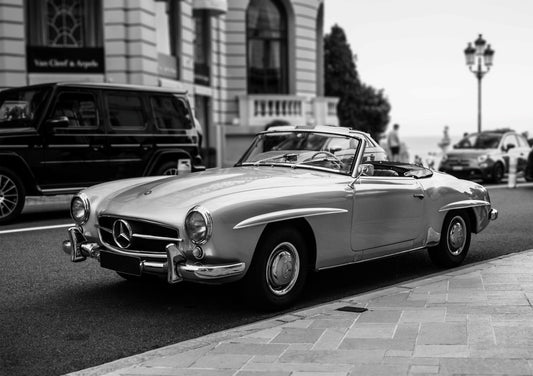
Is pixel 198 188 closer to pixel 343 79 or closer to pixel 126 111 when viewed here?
pixel 126 111

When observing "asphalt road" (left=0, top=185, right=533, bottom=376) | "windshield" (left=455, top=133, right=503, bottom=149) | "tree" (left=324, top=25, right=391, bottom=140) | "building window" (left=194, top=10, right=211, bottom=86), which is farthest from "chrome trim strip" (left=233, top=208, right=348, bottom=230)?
"tree" (left=324, top=25, right=391, bottom=140)

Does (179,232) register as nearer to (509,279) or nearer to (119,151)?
(509,279)

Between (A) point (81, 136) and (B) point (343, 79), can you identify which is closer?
(A) point (81, 136)

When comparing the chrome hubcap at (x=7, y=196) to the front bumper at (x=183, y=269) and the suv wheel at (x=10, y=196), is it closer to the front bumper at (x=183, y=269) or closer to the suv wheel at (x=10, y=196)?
the suv wheel at (x=10, y=196)

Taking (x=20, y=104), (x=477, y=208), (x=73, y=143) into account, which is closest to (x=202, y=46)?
(x=73, y=143)

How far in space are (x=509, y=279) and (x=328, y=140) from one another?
6.45 feet

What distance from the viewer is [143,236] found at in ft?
18.9

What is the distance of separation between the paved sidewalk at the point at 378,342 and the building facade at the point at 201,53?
17383 millimetres

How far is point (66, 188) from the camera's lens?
38.8 feet

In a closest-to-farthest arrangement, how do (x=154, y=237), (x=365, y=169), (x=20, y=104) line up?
(x=154, y=237) → (x=365, y=169) → (x=20, y=104)

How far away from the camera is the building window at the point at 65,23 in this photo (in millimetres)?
22109

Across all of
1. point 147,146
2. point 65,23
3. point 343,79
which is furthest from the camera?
point 343,79

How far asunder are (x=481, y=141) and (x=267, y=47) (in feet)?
41.0

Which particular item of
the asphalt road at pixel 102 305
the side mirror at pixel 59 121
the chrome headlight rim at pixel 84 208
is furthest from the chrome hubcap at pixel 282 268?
the side mirror at pixel 59 121
